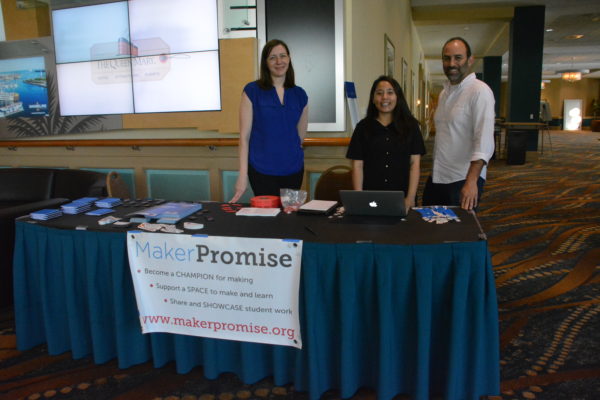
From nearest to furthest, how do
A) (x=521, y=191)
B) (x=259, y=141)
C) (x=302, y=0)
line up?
(x=259, y=141) < (x=302, y=0) < (x=521, y=191)

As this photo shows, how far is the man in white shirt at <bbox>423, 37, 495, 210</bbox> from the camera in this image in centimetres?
222

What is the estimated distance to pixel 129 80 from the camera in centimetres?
407

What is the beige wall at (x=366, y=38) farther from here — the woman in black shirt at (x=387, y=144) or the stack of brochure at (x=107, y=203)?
the stack of brochure at (x=107, y=203)

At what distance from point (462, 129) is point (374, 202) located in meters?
0.76

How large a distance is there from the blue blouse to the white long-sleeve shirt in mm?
773

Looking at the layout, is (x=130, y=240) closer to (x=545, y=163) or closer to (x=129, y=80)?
(x=129, y=80)

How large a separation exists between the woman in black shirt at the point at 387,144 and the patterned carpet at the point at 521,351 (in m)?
0.92

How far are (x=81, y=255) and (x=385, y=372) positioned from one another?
130cm

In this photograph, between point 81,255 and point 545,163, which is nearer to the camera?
point 81,255

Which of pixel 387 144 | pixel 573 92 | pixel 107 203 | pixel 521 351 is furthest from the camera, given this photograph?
pixel 573 92

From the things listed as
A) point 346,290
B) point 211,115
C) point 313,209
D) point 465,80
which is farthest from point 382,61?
point 346,290

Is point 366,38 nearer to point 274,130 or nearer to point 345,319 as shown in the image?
point 274,130

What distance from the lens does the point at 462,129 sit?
7.72 ft

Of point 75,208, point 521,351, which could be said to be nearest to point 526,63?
point 521,351
